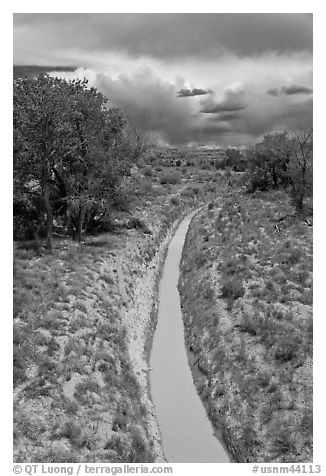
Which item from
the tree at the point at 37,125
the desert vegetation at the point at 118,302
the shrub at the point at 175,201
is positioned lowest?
the desert vegetation at the point at 118,302

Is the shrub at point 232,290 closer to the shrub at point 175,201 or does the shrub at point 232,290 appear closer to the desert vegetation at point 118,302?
the desert vegetation at point 118,302

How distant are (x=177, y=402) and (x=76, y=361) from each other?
5.21 meters

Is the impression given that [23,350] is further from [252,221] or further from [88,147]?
[252,221]

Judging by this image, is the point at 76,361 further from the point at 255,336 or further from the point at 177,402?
the point at 255,336

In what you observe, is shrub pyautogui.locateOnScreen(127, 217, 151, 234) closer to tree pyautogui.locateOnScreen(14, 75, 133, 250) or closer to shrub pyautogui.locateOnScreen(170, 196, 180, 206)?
tree pyautogui.locateOnScreen(14, 75, 133, 250)

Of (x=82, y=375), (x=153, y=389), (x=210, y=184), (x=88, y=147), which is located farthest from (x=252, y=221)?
(x=210, y=184)

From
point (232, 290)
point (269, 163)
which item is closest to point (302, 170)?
point (269, 163)

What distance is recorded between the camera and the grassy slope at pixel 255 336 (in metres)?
16.8

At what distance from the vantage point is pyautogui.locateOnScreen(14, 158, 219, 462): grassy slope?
15266 millimetres

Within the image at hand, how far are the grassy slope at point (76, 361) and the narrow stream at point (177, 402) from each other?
0.99 meters

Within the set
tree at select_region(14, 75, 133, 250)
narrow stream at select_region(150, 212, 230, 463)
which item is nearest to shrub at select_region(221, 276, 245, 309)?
narrow stream at select_region(150, 212, 230, 463)

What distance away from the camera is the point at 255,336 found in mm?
22438

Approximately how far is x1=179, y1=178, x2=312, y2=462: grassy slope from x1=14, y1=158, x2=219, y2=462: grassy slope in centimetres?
369

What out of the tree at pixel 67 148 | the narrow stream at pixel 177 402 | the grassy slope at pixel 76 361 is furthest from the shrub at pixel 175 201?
the narrow stream at pixel 177 402
